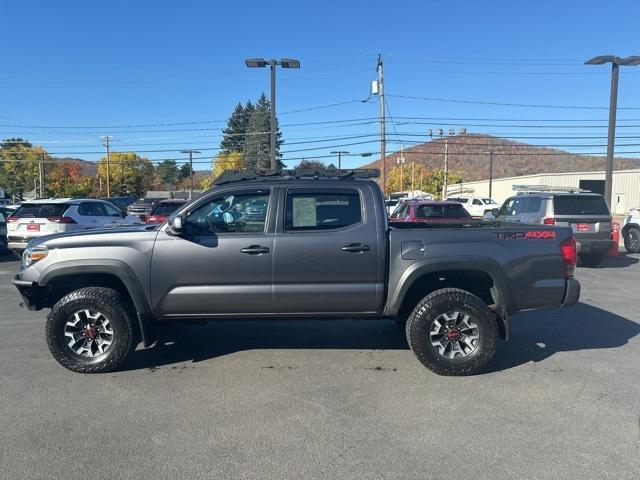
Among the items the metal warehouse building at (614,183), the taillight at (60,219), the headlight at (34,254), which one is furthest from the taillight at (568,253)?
the metal warehouse building at (614,183)

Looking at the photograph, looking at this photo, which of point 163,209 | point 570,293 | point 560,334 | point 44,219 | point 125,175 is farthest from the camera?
point 125,175

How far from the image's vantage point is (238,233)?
4902mm

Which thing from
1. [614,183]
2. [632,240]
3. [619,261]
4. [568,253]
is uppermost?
[614,183]

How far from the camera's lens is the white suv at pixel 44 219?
11.8 metres

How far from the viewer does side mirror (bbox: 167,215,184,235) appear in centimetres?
469

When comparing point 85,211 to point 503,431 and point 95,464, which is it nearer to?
point 95,464

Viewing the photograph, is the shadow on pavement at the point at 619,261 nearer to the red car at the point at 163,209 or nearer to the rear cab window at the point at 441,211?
the rear cab window at the point at 441,211

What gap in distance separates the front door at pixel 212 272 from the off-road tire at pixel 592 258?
10.2 m

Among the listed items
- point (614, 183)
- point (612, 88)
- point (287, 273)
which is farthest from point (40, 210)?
point (614, 183)

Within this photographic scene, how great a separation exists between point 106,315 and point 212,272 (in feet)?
3.58

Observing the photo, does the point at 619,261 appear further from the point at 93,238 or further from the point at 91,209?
the point at 91,209

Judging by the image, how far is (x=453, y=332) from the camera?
15.9ft

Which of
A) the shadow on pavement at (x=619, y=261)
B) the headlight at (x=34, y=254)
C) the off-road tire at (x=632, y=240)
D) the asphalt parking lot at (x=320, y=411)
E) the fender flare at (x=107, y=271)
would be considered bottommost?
the asphalt parking lot at (x=320, y=411)

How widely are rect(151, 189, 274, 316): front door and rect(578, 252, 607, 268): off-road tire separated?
10.2m
